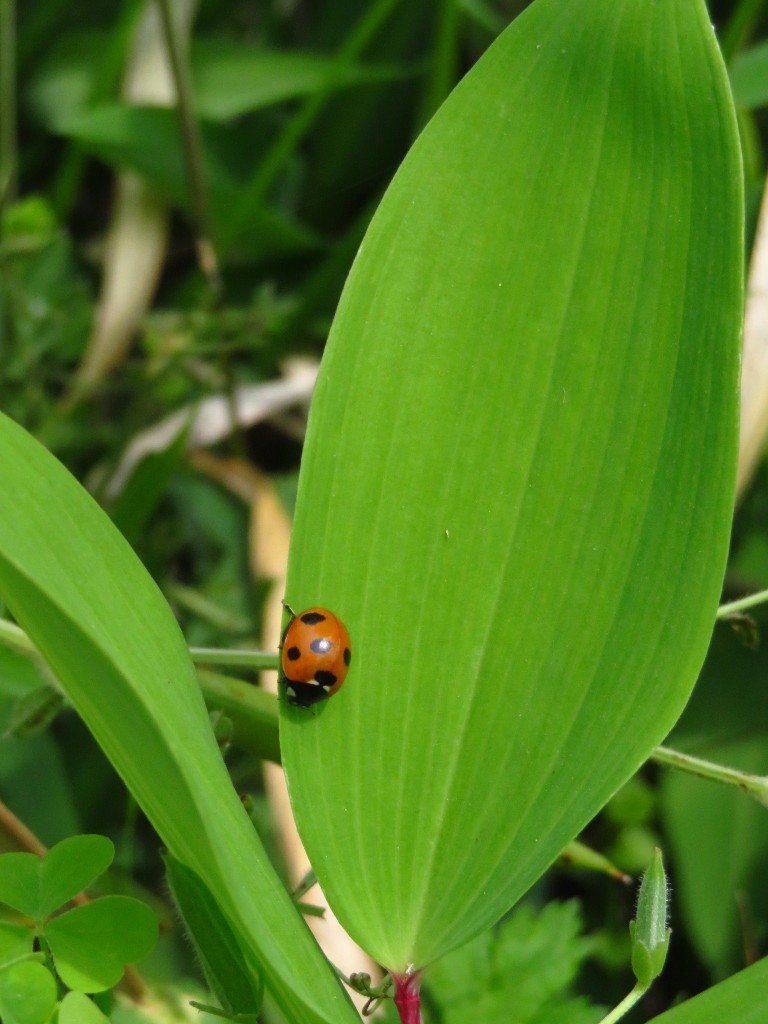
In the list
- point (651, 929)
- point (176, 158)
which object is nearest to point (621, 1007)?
point (651, 929)

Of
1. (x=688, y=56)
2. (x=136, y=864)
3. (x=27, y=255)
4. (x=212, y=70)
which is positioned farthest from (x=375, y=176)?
(x=688, y=56)

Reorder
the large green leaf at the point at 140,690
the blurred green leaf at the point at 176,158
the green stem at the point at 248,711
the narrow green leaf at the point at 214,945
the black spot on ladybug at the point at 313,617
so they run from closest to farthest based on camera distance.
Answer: the large green leaf at the point at 140,690
the narrow green leaf at the point at 214,945
the black spot on ladybug at the point at 313,617
the green stem at the point at 248,711
the blurred green leaf at the point at 176,158

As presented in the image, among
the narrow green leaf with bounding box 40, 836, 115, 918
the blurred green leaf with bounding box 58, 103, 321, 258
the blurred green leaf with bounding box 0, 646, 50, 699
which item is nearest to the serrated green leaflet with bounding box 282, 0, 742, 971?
the narrow green leaf with bounding box 40, 836, 115, 918

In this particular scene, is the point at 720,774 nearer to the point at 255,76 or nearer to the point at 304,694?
the point at 304,694

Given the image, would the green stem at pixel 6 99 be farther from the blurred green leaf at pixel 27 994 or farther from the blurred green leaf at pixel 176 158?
the blurred green leaf at pixel 27 994

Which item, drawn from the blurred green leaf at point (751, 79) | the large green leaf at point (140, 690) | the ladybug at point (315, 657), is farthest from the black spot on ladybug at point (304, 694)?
the blurred green leaf at point (751, 79)

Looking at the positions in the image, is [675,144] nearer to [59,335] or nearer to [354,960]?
[354,960]

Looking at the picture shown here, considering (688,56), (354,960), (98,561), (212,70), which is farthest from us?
(212,70)
